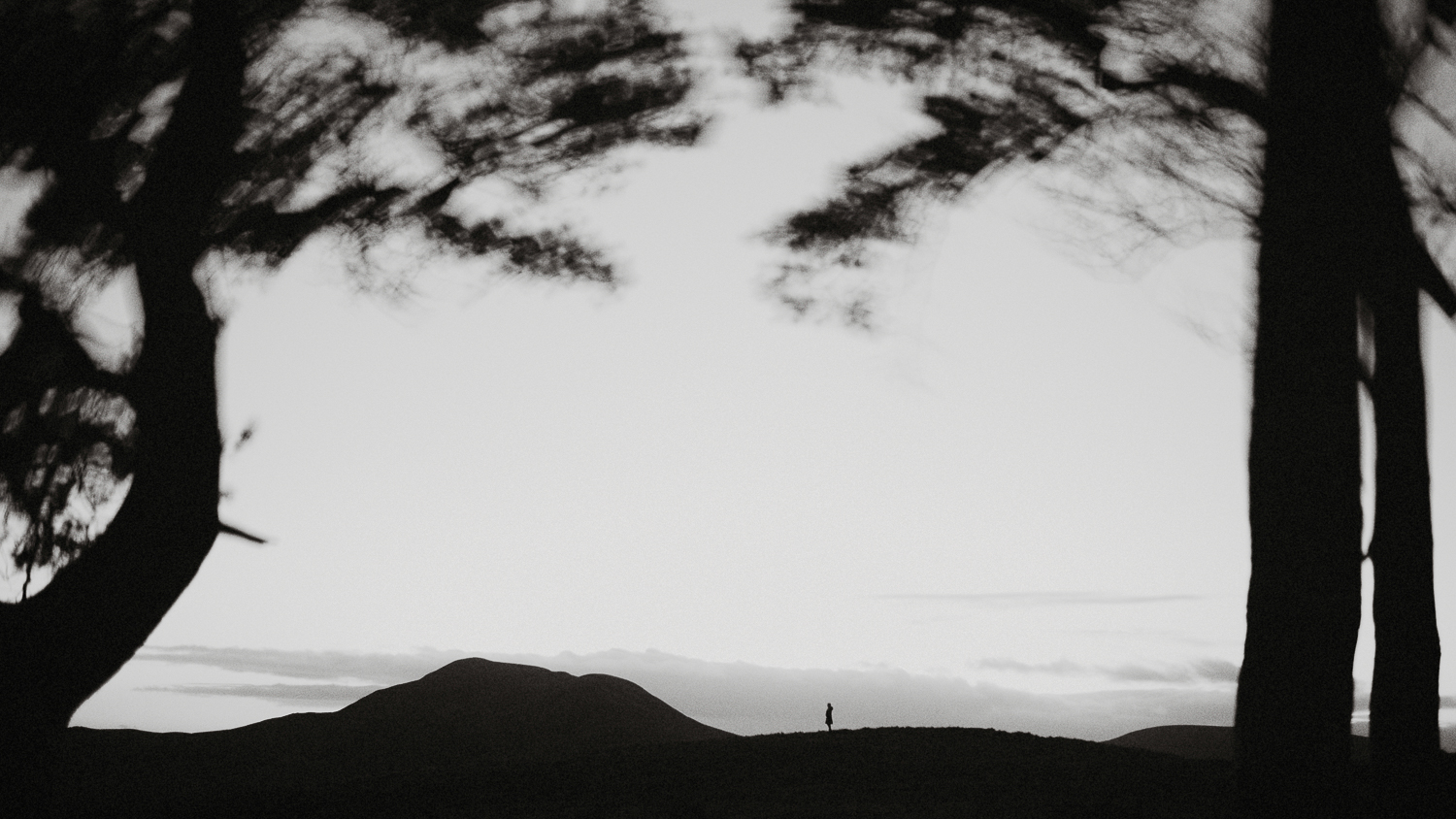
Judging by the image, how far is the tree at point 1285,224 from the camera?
14.2 feet

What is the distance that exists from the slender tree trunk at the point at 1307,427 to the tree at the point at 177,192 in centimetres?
347

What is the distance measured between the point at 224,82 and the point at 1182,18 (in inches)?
194

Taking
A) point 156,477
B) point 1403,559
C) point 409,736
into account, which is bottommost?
point 409,736

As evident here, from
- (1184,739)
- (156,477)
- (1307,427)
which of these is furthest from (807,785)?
(1184,739)

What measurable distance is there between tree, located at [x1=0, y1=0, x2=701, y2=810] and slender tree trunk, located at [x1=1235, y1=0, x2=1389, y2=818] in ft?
11.4

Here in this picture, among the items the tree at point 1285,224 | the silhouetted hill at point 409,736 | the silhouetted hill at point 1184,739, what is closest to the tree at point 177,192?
the tree at point 1285,224

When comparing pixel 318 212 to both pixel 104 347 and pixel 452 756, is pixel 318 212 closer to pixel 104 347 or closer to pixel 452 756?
pixel 104 347

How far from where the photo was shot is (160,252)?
206 inches

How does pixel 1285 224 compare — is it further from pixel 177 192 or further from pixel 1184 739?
pixel 1184 739

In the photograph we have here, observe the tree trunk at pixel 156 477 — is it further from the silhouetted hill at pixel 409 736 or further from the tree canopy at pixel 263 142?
the silhouetted hill at pixel 409 736

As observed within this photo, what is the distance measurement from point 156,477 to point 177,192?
4.91ft

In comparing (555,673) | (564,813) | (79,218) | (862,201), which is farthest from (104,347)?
(555,673)

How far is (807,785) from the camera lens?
289 inches

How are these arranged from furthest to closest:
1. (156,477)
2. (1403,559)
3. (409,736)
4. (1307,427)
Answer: (409,736)
(1403,559)
(156,477)
(1307,427)
